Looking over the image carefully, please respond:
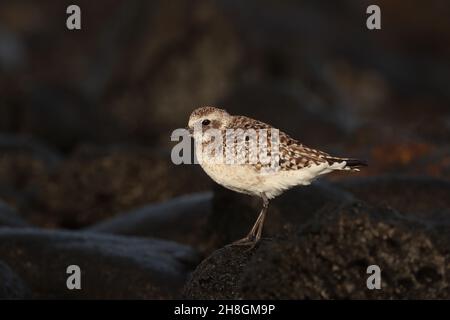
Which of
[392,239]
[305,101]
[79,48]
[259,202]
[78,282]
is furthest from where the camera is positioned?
[79,48]

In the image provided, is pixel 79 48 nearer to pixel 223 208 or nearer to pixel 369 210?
pixel 223 208

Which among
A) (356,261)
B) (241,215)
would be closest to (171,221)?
(241,215)

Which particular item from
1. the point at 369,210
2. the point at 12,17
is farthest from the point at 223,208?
the point at 12,17

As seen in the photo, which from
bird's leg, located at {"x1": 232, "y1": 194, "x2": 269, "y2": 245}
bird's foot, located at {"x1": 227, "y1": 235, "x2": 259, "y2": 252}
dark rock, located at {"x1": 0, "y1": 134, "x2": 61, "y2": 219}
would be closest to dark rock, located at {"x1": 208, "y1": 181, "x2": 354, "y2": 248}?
bird's leg, located at {"x1": 232, "y1": 194, "x2": 269, "y2": 245}

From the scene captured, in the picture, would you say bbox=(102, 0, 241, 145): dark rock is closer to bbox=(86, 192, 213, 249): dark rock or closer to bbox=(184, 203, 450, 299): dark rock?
bbox=(86, 192, 213, 249): dark rock

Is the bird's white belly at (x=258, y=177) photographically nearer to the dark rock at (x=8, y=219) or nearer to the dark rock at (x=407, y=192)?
the dark rock at (x=407, y=192)

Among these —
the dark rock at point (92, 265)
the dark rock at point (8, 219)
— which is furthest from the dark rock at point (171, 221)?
the dark rock at point (92, 265)
